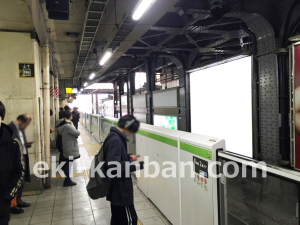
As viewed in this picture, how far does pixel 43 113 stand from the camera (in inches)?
190

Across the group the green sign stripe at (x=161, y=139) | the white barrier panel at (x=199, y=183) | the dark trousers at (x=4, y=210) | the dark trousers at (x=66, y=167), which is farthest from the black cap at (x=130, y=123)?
the dark trousers at (x=66, y=167)

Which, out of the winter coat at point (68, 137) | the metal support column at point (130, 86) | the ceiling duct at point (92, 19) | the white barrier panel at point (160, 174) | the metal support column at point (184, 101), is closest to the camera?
the white barrier panel at point (160, 174)

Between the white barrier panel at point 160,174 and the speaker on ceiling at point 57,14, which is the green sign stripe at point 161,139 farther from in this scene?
the speaker on ceiling at point 57,14

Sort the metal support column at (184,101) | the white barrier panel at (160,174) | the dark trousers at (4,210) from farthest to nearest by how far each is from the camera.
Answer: the metal support column at (184,101), the white barrier panel at (160,174), the dark trousers at (4,210)

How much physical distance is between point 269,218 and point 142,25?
416 cm

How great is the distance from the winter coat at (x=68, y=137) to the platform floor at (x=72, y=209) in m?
0.73

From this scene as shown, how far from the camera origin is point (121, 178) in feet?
7.41

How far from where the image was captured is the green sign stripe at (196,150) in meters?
2.25

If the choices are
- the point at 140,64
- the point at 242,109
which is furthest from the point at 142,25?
the point at 140,64

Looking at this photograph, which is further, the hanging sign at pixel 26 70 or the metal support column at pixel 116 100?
the metal support column at pixel 116 100

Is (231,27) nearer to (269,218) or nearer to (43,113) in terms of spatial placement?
(269,218)

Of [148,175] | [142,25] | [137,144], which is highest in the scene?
[142,25]

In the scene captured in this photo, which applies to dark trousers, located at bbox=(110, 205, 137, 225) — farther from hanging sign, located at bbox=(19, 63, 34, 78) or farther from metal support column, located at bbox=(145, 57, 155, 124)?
metal support column, located at bbox=(145, 57, 155, 124)

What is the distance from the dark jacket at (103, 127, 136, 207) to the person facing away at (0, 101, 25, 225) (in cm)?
90
